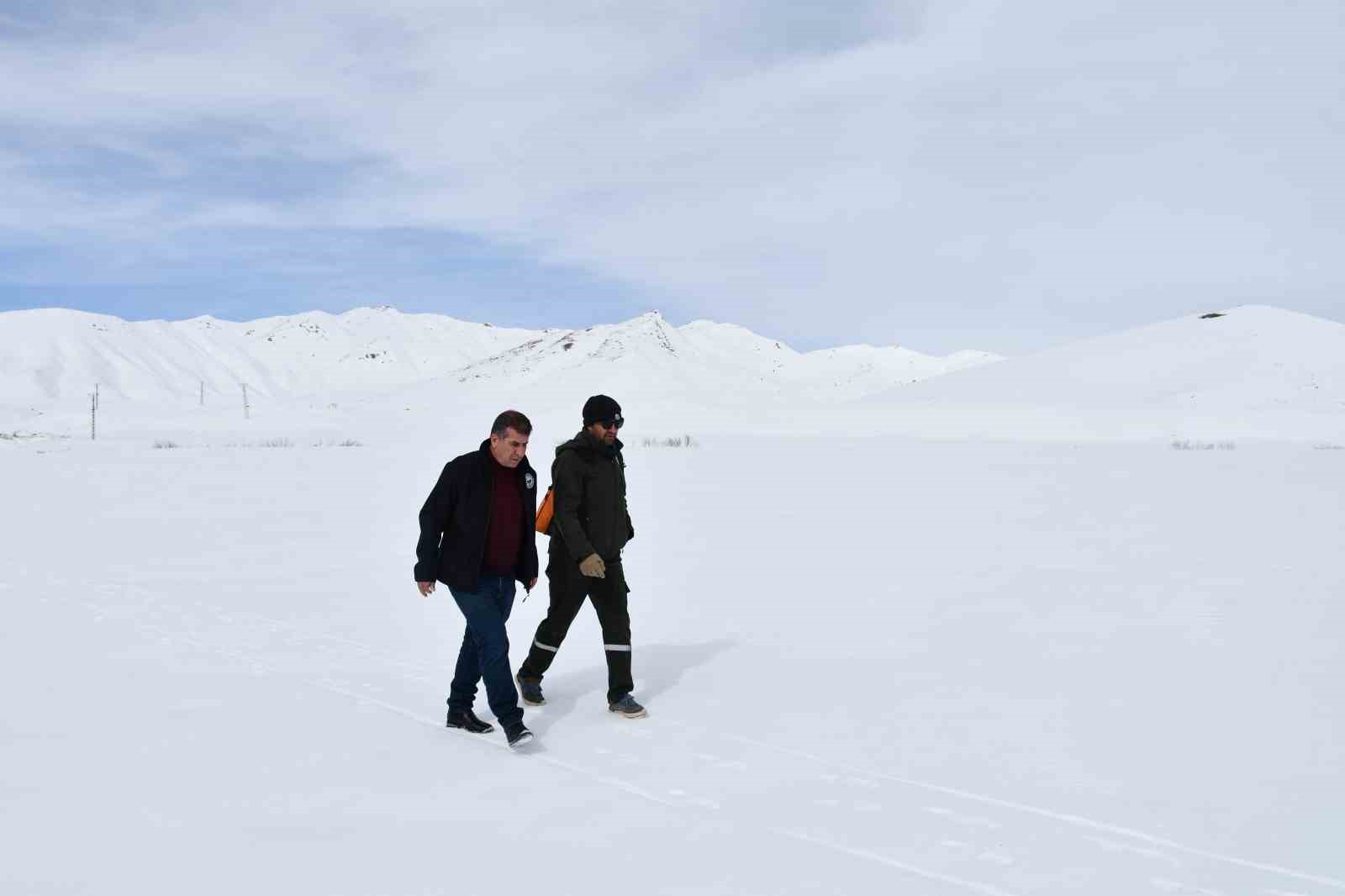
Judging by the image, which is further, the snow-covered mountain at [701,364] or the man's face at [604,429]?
the snow-covered mountain at [701,364]

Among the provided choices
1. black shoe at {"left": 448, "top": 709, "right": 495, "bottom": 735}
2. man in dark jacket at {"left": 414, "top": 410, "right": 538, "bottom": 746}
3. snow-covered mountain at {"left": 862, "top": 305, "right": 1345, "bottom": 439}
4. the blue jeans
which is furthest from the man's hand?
snow-covered mountain at {"left": 862, "top": 305, "right": 1345, "bottom": 439}

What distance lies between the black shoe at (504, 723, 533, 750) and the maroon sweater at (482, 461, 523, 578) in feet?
2.73

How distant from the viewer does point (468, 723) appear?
5.92 meters

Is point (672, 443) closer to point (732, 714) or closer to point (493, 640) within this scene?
point (732, 714)

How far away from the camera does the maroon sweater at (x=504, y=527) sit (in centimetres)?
570

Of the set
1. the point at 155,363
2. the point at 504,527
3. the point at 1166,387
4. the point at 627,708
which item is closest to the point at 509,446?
the point at 504,527

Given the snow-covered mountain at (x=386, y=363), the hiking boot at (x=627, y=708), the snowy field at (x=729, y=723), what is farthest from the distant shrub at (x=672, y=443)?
the snow-covered mountain at (x=386, y=363)

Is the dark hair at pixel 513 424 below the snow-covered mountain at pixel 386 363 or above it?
below

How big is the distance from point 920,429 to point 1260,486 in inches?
977

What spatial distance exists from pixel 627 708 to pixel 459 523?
160 centimetres

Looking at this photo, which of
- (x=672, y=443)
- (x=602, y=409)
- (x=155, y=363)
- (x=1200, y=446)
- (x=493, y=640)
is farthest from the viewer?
(x=155, y=363)

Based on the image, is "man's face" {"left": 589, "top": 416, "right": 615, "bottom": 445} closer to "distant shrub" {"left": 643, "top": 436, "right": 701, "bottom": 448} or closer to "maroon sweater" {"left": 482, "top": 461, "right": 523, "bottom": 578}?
"maroon sweater" {"left": 482, "top": 461, "right": 523, "bottom": 578}

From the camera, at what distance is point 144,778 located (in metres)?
5.17

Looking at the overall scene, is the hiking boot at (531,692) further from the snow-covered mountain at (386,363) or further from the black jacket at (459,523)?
the snow-covered mountain at (386,363)
